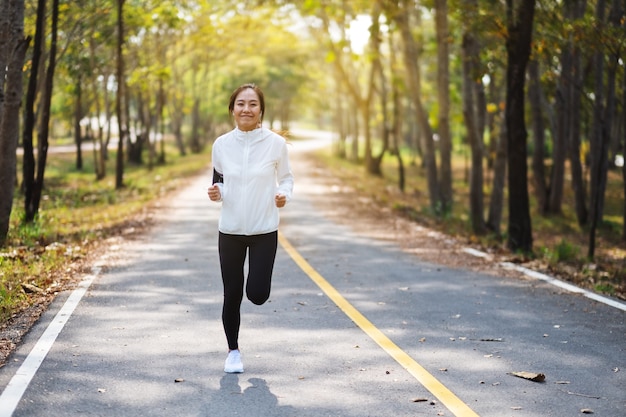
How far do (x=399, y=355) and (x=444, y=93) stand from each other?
14592 millimetres

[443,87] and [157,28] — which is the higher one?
[157,28]

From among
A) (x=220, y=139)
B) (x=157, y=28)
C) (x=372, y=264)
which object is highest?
(x=157, y=28)

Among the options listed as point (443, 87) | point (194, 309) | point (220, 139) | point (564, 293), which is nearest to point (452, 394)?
point (220, 139)

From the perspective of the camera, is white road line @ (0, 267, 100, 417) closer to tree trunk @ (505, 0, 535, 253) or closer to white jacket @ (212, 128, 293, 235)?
white jacket @ (212, 128, 293, 235)

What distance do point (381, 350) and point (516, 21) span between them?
855cm

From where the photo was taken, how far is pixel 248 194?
6.28 meters

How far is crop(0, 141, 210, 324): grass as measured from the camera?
32.6 feet

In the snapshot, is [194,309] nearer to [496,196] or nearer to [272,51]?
[496,196]

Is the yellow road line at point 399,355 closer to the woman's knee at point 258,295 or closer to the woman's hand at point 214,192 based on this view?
the woman's knee at point 258,295

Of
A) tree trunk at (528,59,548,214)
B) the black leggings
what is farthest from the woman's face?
tree trunk at (528,59,548,214)

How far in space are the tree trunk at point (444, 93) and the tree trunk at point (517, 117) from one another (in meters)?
5.42

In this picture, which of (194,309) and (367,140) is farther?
(367,140)

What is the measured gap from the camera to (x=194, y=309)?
8844 mm

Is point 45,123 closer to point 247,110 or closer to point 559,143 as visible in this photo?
point 247,110
